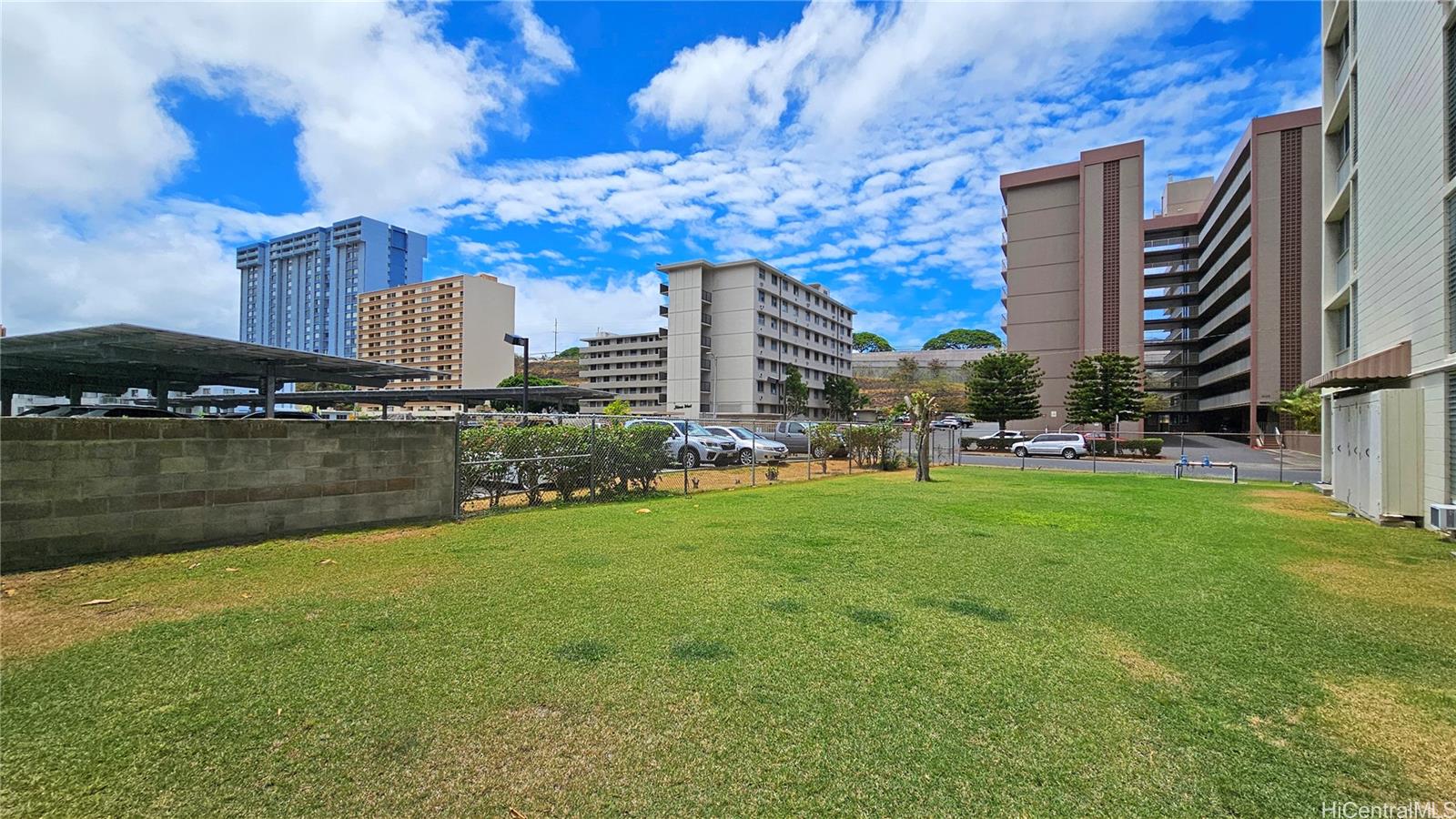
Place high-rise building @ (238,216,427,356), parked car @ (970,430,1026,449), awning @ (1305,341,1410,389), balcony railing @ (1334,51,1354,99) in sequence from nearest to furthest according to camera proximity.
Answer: awning @ (1305,341,1410,389) → balcony railing @ (1334,51,1354,99) → parked car @ (970,430,1026,449) → high-rise building @ (238,216,427,356)

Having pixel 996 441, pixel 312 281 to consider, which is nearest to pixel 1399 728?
pixel 996 441

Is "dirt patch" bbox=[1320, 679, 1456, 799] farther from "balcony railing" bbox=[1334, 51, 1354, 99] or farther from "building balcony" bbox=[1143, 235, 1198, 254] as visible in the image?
"building balcony" bbox=[1143, 235, 1198, 254]

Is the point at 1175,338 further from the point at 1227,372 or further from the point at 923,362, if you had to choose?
the point at 923,362

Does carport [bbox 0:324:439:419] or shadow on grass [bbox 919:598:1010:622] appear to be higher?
carport [bbox 0:324:439:419]

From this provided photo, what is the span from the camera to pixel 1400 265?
10.9 m

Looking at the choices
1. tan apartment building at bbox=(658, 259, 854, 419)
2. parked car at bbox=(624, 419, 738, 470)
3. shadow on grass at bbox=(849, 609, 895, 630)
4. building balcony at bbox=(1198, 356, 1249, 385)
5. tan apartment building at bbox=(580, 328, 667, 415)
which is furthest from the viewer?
tan apartment building at bbox=(580, 328, 667, 415)

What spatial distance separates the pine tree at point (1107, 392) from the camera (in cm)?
3966

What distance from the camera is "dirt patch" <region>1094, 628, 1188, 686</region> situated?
3758 mm

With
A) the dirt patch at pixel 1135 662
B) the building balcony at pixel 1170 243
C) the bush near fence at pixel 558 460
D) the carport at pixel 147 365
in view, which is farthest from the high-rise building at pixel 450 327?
the dirt patch at pixel 1135 662

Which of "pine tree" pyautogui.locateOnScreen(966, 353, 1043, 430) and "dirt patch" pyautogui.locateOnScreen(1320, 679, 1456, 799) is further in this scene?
"pine tree" pyautogui.locateOnScreen(966, 353, 1043, 430)

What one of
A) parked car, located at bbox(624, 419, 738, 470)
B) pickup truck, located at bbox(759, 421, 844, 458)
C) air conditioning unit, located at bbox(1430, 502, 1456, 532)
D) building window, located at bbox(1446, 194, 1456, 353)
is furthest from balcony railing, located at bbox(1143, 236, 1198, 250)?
air conditioning unit, located at bbox(1430, 502, 1456, 532)

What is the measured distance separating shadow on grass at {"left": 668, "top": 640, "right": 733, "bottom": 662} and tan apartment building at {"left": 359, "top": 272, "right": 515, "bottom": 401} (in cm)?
10355
